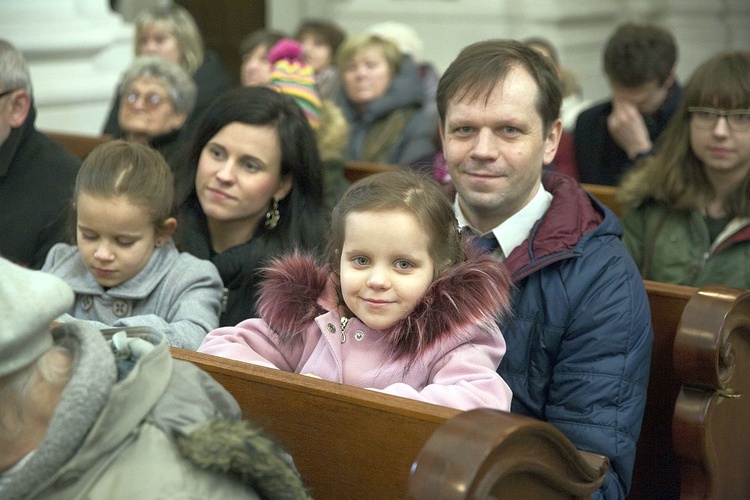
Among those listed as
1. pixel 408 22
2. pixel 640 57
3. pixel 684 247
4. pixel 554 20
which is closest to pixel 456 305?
pixel 684 247

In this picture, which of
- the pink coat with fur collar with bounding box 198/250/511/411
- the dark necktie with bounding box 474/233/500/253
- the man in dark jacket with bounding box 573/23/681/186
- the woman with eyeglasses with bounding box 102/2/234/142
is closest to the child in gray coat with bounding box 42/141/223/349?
the pink coat with fur collar with bounding box 198/250/511/411

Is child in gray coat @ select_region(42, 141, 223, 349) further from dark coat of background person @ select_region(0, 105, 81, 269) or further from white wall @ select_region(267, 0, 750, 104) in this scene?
white wall @ select_region(267, 0, 750, 104)

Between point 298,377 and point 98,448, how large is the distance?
→ 542mm

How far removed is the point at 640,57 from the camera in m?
4.79

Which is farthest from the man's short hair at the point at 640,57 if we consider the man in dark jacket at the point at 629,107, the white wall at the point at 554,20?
the white wall at the point at 554,20

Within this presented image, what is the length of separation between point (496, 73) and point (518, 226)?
39 centimetres

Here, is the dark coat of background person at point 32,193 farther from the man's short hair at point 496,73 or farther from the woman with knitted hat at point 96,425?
the woman with knitted hat at point 96,425

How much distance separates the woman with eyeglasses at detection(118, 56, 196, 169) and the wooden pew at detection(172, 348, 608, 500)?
261 centimetres

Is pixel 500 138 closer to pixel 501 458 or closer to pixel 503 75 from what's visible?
pixel 503 75

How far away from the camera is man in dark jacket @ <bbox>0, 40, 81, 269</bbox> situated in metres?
3.39

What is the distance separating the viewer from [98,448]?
60.4 inches

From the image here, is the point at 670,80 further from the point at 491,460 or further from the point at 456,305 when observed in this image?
the point at 491,460

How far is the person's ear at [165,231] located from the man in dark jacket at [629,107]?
2603 mm

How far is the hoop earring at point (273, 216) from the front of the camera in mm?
3186
